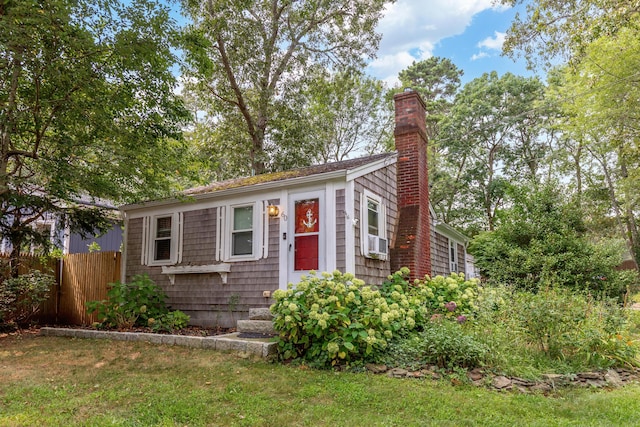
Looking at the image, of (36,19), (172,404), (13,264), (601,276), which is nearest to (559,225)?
(601,276)

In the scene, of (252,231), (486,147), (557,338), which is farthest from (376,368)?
(486,147)

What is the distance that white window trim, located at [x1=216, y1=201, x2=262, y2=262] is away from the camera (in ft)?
25.3

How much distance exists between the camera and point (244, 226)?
→ 318 inches

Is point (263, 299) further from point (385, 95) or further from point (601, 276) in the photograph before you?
point (385, 95)

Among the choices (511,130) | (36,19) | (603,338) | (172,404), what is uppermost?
(511,130)

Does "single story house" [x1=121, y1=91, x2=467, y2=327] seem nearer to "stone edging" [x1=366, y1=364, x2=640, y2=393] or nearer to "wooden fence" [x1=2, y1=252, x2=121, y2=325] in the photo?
"wooden fence" [x1=2, y1=252, x2=121, y2=325]

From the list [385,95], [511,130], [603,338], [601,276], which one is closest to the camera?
[603,338]

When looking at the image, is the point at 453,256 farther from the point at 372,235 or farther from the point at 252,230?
the point at 252,230

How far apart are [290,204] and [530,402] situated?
489cm

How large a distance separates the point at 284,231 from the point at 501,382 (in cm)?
433

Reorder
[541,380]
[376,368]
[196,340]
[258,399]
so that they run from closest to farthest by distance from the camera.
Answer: [258,399]
[541,380]
[376,368]
[196,340]

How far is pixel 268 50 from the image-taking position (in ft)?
51.0

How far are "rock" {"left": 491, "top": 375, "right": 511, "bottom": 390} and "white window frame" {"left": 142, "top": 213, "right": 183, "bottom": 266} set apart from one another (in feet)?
21.4

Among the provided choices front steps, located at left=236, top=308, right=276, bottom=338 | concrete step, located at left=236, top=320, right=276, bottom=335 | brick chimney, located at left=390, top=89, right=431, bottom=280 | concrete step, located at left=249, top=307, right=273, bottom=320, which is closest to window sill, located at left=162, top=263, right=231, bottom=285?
concrete step, located at left=249, top=307, right=273, bottom=320
